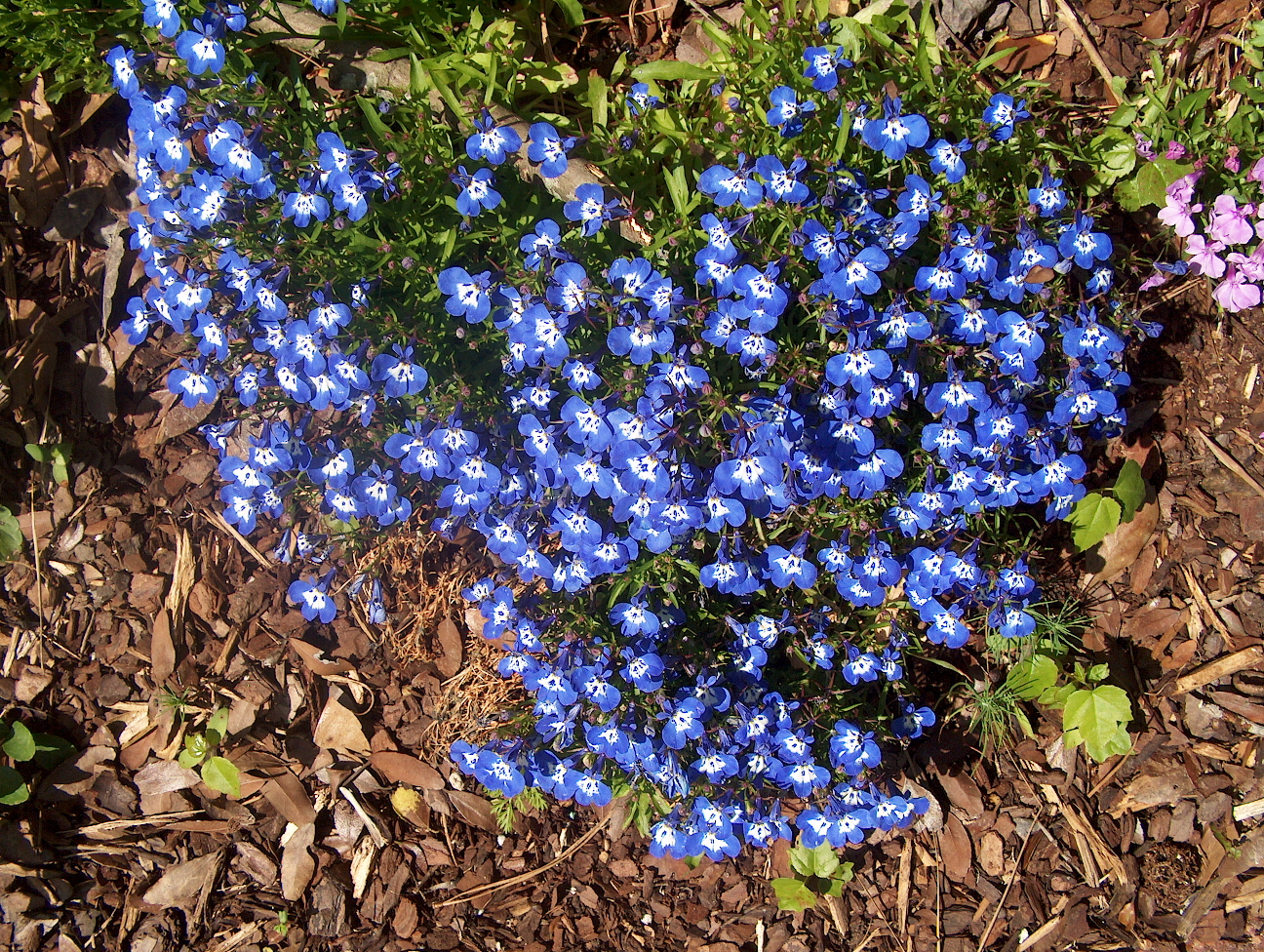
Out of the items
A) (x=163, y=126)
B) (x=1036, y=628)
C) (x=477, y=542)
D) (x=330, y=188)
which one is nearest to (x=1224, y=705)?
(x=1036, y=628)

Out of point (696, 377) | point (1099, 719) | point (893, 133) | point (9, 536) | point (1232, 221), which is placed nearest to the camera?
point (696, 377)

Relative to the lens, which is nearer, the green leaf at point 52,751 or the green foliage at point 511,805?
the green foliage at point 511,805

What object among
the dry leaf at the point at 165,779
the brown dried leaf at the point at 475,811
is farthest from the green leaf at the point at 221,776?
the brown dried leaf at the point at 475,811

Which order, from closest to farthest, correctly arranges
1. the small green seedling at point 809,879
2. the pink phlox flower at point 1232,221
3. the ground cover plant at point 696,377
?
the ground cover plant at point 696,377
the pink phlox flower at point 1232,221
the small green seedling at point 809,879

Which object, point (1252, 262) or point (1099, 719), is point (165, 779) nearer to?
point (1099, 719)

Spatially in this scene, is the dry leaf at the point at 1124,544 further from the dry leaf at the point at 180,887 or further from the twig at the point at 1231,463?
the dry leaf at the point at 180,887

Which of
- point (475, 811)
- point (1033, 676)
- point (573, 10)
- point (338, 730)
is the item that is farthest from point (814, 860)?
point (573, 10)

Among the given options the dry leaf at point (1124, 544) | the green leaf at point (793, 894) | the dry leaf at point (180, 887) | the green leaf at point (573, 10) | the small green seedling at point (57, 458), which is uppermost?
the green leaf at point (573, 10)
